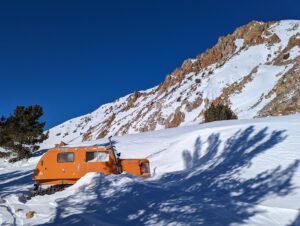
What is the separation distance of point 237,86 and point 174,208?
5362cm

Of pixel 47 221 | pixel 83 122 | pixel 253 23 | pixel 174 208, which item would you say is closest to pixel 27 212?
pixel 47 221

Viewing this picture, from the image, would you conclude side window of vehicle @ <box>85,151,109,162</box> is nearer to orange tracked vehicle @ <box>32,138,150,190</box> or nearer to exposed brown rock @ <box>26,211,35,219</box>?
orange tracked vehicle @ <box>32,138,150,190</box>

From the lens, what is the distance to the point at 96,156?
1769 centimetres

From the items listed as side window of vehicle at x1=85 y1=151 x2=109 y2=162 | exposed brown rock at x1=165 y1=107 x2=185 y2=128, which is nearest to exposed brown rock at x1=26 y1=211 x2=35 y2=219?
side window of vehicle at x1=85 y1=151 x2=109 y2=162

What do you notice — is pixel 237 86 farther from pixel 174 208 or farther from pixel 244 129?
pixel 174 208

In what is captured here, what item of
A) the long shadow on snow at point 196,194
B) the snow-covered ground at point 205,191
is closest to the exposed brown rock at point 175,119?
the snow-covered ground at point 205,191

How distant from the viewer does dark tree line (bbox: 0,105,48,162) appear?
34281 millimetres

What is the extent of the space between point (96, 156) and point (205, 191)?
5844 millimetres

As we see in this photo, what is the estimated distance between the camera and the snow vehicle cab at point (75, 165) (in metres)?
17.4

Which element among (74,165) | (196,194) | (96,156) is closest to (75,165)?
(74,165)

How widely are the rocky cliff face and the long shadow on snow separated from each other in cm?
1855

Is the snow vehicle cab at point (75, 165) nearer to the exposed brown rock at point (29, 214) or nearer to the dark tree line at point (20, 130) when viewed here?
the exposed brown rock at point (29, 214)

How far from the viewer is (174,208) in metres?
11.3

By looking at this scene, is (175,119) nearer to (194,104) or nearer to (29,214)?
(194,104)
